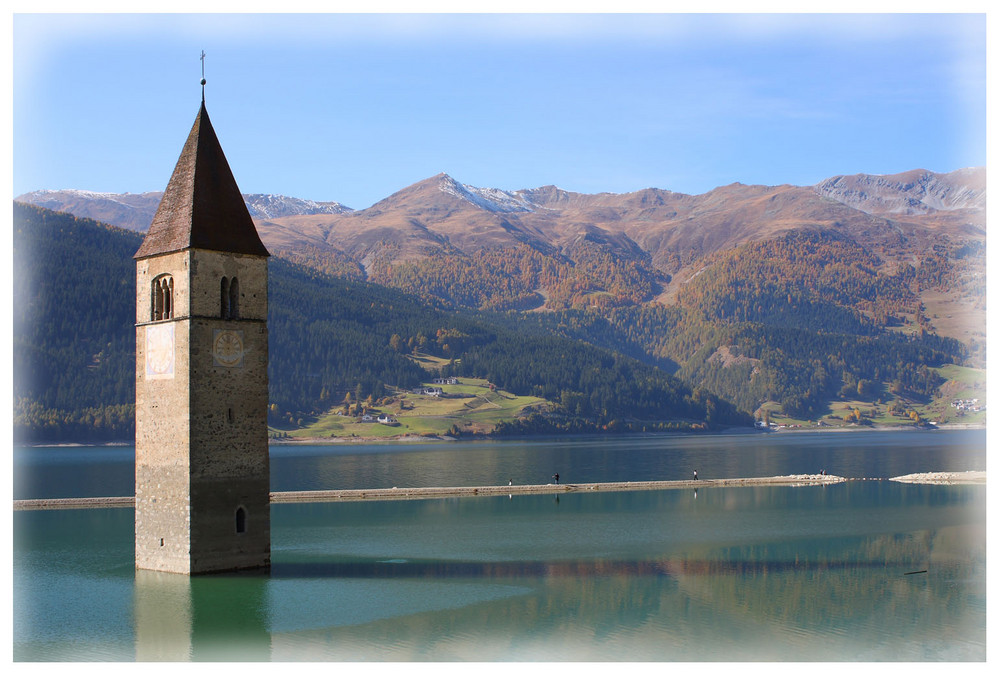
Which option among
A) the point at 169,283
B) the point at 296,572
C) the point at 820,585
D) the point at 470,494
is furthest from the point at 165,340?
the point at 470,494

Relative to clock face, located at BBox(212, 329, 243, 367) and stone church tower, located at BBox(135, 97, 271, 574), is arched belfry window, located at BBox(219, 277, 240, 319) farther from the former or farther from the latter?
clock face, located at BBox(212, 329, 243, 367)

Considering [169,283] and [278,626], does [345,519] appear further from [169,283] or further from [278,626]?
[278,626]

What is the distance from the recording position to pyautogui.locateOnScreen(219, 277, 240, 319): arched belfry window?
1898 inches

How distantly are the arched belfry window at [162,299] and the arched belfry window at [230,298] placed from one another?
205 centimetres

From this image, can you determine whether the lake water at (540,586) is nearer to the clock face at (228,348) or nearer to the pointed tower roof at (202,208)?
the clock face at (228,348)

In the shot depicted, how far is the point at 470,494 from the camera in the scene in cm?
9919

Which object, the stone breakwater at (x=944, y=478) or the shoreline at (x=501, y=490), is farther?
the stone breakwater at (x=944, y=478)

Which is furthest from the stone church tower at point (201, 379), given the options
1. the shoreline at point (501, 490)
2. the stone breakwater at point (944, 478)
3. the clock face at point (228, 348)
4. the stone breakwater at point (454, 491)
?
the stone breakwater at point (944, 478)

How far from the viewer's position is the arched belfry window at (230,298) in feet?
158

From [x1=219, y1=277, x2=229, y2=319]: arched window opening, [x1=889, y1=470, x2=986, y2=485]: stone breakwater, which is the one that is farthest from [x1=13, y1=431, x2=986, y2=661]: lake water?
[x1=889, y1=470, x2=986, y2=485]: stone breakwater

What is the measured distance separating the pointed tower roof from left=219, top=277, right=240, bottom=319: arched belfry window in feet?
4.34
